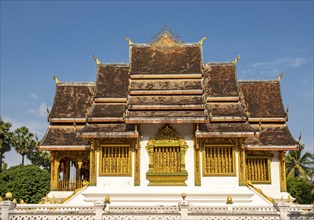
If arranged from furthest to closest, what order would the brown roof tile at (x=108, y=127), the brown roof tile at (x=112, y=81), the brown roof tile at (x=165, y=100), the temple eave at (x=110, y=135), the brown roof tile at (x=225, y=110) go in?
1. the brown roof tile at (x=112, y=81)
2. the brown roof tile at (x=225, y=110)
3. the brown roof tile at (x=165, y=100)
4. the brown roof tile at (x=108, y=127)
5. the temple eave at (x=110, y=135)

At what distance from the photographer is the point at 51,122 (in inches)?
976

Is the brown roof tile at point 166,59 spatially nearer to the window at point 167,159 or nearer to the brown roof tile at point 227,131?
the brown roof tile at point 227,131

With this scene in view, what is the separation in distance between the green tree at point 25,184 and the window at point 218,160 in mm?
22278

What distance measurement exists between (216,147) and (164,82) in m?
4.28

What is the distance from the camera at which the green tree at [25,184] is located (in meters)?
39.0

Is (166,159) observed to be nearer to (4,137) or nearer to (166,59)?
(166,59)

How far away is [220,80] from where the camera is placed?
2470 cm

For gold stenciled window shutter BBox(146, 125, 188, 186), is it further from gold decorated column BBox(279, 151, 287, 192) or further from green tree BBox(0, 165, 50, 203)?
green tree BBox(0, 165, 50, 203)

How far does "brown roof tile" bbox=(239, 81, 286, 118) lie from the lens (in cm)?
2501

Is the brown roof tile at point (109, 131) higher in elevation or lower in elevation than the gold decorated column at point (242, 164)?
higher

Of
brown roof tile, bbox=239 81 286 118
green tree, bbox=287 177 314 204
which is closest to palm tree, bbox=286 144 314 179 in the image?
green tree, bbox=287 177 314 204

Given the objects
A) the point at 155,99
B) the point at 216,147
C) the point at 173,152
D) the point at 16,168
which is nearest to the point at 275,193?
the point at 216,147

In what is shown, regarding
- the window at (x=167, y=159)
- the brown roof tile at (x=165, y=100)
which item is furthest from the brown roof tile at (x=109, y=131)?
the window at (x=167, y=159)

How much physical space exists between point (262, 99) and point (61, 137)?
11275mm
